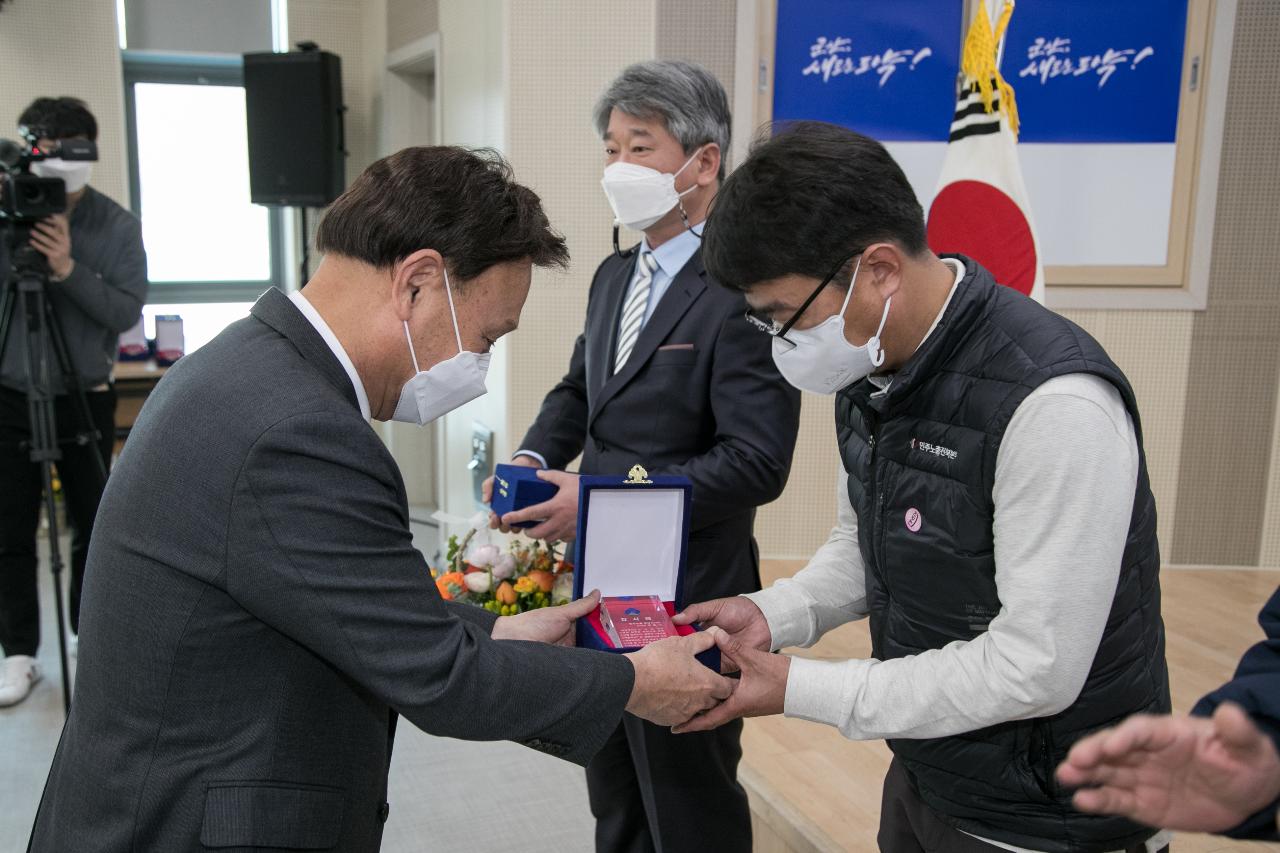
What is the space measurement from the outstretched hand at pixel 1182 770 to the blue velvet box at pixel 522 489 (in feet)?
4.04

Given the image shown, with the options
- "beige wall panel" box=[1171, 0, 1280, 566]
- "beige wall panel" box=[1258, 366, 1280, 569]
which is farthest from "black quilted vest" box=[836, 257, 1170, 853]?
"beige wall panel" box=[1258, 366, 1280, 569]

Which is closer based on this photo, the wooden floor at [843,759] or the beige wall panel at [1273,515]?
the wooden floor at [843,759]

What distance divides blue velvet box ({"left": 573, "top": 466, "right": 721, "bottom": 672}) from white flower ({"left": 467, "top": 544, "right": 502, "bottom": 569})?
0.56m

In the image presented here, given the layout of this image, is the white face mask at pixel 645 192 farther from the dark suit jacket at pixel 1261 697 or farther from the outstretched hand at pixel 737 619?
the dark suit jacket at pixel 1261 697

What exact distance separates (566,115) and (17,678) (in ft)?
9.03

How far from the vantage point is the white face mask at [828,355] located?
4.41 ft

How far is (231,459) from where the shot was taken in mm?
1063

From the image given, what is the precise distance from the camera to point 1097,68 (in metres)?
4.32

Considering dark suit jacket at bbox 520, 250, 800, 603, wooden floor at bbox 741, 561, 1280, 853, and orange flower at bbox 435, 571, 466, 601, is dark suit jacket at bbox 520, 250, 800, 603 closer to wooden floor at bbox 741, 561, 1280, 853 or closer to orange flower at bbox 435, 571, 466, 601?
orange flower at bbox 435, 571, 466, 601

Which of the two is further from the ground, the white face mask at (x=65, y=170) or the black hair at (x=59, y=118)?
the black hair at (x=59, y=118)

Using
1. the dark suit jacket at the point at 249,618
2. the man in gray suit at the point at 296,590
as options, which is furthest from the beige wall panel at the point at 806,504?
the dark suit jacket at the point at 249,618

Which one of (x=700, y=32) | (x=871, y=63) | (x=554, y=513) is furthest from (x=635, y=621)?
(x=871, y=63)

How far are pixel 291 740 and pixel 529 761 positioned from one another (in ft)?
7.43

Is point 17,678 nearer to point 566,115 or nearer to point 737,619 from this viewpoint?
point 566,115
